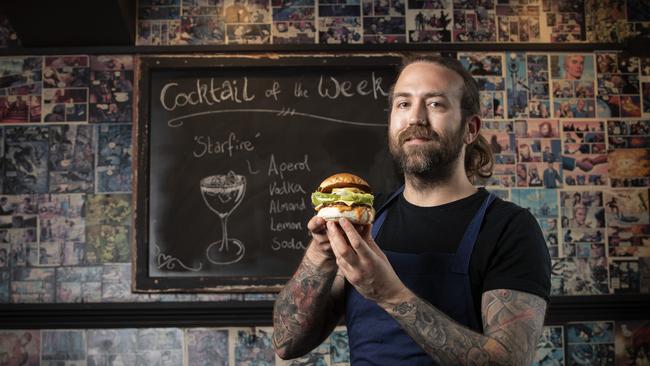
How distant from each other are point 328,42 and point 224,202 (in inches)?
38.1

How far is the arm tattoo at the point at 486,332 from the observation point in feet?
4.33

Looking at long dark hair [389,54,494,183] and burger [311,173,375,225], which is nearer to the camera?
burger [311,173,375,225]

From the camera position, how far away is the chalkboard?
9.60ft

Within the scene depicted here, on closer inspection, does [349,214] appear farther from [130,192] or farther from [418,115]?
[130,192]

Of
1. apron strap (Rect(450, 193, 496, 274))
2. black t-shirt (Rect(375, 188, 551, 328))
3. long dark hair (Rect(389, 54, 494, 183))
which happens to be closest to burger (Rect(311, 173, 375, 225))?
black t-shirt (Rect(375, 188, 551, 328))

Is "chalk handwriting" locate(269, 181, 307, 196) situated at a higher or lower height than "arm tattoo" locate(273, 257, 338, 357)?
higher

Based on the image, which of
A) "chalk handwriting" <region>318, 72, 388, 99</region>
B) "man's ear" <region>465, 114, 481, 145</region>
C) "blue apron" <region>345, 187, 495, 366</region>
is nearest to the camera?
"blue apron" <region>345, 187, 495, 366</region>

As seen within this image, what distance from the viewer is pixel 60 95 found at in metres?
3.01

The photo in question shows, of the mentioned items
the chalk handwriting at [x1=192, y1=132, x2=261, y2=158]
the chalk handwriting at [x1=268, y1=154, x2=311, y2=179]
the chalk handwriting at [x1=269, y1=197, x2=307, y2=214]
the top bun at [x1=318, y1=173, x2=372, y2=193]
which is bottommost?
the chalk handwriting at [x1=269, y1=197, x2=307, y2=214]

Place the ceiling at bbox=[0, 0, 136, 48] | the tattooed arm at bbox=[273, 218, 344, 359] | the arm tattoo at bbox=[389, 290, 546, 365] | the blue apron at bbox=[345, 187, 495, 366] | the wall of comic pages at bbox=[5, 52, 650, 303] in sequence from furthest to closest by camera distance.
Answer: the wall of comic pages at bbox=[5, 52, 650, 303] → the ceiling at bbox=[0, 0, 136, 48] → the tattooed arm at bbox=[273, 218, 344, 359] → the blue apron at bbox=[345, 187, 495, 366] → the arm tattoo at bbox=[389, 290, 546, 365]

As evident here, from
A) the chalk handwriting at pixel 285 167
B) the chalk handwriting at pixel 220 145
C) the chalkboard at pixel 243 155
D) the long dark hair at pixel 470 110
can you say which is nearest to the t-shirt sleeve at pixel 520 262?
the long dark hair at pixel 470 110

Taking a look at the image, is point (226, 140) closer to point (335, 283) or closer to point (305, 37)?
point (305, 37)

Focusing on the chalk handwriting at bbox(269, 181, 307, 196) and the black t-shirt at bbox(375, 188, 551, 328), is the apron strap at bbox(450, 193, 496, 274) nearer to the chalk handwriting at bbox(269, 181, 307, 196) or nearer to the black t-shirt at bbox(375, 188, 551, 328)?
the black t-shirt at bbox(375, 188, 551, 328)

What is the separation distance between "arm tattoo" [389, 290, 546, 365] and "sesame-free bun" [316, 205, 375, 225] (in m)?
0.25
